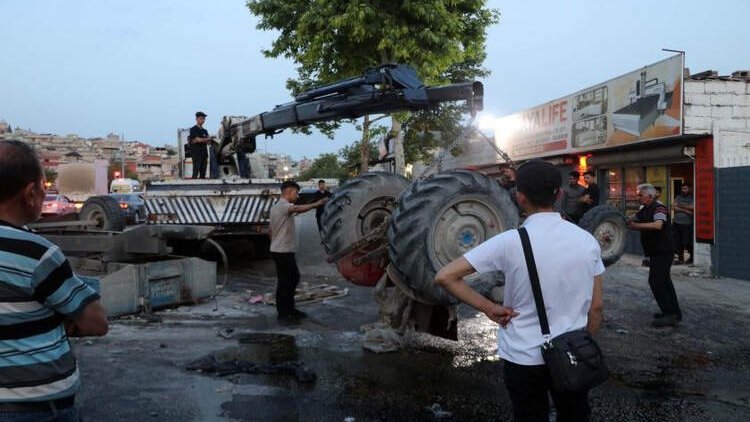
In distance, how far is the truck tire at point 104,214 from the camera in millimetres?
11491

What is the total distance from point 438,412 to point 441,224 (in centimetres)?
154

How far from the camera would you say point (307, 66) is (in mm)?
17625

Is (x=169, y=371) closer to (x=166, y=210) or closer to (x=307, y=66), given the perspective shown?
(x=166, y=210)

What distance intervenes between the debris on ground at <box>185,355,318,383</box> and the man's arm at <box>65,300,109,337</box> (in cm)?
319

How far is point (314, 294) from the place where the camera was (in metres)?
9.05

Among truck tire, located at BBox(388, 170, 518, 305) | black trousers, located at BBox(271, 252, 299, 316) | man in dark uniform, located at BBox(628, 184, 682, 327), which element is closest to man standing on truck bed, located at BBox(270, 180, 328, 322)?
black trousers, located at BBox(271, 252, 299, 316)

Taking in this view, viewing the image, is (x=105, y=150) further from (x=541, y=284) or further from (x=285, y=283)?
(x=541, y=284)

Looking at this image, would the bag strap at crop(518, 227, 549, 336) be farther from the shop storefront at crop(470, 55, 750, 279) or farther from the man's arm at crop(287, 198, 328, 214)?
the shop storefront at crop(470, 55, 750, 279)

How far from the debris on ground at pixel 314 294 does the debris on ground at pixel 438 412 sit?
433 cm

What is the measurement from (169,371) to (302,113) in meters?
4.11

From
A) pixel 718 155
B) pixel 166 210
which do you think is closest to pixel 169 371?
pixel 166 210

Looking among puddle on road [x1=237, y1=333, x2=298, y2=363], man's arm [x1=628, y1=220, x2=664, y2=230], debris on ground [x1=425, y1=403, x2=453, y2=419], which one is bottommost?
debris on ground [x1=425, y1=403, x2=453, y2=419]

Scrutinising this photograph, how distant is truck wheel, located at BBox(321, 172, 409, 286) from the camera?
6.30 metres

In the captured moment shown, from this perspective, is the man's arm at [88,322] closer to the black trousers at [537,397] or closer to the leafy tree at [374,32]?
the black trousers at [537,397]
